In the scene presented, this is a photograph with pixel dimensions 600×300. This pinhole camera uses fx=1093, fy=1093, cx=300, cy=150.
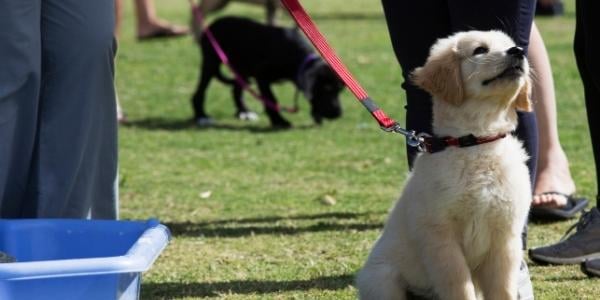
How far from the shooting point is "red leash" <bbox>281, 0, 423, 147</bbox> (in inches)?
129

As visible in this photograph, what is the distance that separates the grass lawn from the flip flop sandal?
46mm

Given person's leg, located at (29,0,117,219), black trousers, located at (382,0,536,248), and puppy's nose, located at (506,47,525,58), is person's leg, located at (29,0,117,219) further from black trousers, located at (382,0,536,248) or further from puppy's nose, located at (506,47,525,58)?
puppy's nose, located at (506,47,525,58)

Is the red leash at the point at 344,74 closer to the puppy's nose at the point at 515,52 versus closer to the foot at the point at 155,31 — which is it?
the puppy's nose at the point at 515,52

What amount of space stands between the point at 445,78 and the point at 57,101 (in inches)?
56.2

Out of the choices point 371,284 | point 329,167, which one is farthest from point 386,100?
point 371,284

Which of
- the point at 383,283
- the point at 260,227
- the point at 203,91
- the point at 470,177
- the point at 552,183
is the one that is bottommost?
the point at 203,91

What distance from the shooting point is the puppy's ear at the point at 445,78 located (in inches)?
122

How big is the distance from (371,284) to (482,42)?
789 millimetres

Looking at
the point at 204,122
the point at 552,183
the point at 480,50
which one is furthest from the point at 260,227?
the point at 204,122

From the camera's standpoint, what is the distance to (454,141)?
3121mm

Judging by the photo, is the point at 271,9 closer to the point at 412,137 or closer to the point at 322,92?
the point at 322,92

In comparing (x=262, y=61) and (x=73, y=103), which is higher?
(x=73, y=103)

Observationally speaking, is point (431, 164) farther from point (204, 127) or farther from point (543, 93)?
point (204, 127)

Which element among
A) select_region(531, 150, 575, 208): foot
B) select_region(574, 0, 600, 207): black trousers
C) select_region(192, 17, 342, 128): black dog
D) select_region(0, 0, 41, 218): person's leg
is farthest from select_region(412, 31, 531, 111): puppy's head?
select_region(192, 17, 342, 128): black dog
